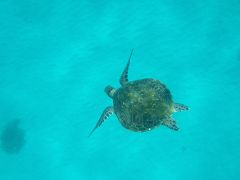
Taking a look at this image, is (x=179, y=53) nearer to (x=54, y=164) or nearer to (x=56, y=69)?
(x=56, y=69)

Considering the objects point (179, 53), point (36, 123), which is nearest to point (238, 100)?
point (179, 53)

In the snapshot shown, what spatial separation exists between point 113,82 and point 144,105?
698 centimetres

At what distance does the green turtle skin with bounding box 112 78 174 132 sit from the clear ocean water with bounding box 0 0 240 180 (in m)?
6.37

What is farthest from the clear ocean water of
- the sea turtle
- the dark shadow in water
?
the sea turtle

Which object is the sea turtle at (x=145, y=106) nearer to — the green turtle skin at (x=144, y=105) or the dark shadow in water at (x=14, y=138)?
the green turtle skin at (x=144, y=105)

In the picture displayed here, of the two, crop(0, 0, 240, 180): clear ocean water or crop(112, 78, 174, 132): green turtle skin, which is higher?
crop(112, 78, 174, 132): green turtle skin

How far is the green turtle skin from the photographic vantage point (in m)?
8.09

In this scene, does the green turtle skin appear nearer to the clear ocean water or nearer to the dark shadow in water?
the clear ocean water

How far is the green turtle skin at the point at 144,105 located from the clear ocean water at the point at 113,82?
637cm

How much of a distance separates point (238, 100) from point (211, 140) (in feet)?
7.66

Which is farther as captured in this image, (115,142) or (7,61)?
(7,61)

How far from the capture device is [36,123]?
15516 mm

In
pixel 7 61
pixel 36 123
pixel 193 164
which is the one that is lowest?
pixel 193 164

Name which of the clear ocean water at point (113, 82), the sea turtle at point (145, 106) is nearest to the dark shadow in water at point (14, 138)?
the clear ocean water at point (113, 82)
